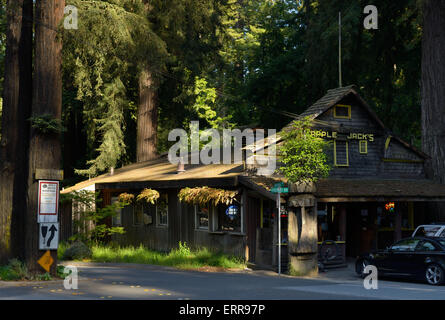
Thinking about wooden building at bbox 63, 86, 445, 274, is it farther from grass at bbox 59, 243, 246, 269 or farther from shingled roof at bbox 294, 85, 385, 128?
grass at bbox 59, 243, 246, 269

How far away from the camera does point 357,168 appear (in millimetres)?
27938

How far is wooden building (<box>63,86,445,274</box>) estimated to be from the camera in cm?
2352

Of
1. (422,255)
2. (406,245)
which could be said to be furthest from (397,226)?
(422,255)

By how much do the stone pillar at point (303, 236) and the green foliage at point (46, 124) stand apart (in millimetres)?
8514

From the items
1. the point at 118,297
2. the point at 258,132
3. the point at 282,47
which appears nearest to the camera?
the point at 118,297

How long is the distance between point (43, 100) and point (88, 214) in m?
13.4

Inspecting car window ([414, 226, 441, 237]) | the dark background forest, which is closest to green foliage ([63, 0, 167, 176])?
the dark background forest

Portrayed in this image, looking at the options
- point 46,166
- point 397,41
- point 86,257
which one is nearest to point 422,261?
point 46,166

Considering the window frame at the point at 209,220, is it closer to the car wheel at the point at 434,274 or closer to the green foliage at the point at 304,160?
the green foliage at the point at 304,160

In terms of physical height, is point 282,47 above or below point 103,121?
above

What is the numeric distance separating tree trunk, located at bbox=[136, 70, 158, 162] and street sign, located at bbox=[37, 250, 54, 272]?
2343 cm

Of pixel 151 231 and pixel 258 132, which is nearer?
pixel 258 132

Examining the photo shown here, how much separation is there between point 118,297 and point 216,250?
12136 millimetres
